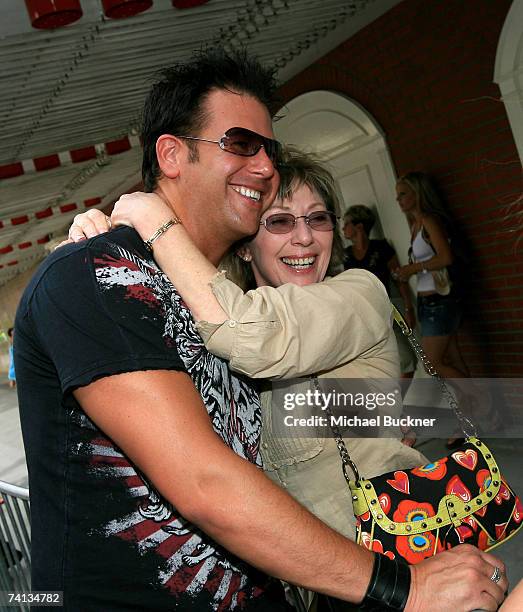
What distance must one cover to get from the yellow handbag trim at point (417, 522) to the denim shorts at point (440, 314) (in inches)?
153

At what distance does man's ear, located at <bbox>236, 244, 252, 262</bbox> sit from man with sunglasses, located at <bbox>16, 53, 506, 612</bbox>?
0.64 metres

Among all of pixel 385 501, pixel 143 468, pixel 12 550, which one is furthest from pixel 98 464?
pixel 12 550

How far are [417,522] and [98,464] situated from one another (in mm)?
781

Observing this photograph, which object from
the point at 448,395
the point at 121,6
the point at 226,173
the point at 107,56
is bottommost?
the point at 448,395

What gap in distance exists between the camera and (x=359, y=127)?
7.11 metres

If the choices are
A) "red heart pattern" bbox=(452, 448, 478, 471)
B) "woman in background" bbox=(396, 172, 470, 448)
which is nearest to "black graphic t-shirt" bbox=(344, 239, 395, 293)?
"woman in background" bbox=(396, 172, 470, 448)

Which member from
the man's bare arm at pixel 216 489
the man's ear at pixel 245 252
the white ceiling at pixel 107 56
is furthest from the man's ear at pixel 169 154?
the white ceiling at pixel 107 56

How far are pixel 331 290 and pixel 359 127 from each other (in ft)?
18.8

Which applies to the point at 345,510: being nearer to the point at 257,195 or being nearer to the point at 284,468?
the point at 284,468

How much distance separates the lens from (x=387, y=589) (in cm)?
127

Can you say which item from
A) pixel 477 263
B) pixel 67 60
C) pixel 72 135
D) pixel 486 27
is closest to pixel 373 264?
pixel 477 263

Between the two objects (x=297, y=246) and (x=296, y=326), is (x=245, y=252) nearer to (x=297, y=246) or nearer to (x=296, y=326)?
(x=297, y=246)

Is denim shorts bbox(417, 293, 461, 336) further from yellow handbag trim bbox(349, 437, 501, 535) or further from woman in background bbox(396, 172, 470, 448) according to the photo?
yellow handbag trim bbox(349, 437, 501, 535)

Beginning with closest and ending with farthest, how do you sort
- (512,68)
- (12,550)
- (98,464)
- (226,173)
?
(98,464) → (226,173) → (12,550) → (512,68)
